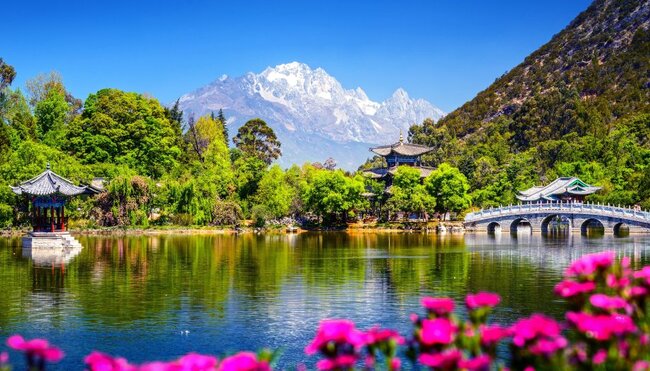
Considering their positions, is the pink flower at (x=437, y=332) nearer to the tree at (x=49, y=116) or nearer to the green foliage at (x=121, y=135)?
the green foliage at (x=121, y=135)

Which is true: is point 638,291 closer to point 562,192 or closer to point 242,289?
point 242,289

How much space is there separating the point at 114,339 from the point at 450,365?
15288mm

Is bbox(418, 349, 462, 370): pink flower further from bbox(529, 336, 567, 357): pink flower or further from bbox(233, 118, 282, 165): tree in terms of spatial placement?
bbox(233, 118, 282, 165): tree

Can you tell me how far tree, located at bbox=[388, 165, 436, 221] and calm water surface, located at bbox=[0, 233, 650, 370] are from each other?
58.7 feet

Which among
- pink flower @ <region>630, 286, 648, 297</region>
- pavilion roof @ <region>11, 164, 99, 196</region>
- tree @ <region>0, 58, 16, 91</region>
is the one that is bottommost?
pink flower @ <region>630, 286, 648, 297</region>

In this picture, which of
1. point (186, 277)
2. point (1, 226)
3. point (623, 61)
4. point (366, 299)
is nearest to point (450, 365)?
point (366, 299)

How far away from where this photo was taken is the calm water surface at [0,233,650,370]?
19578 mm

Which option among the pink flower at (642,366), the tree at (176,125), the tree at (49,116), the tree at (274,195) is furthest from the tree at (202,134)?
the pink flower at (642,366)

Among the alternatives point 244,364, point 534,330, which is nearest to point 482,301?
point 534,330

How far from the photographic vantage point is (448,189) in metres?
68.2

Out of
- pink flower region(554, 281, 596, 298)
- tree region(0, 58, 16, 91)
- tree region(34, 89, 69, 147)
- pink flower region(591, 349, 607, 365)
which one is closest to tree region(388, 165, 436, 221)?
tree region(34, 89, 69, 147)

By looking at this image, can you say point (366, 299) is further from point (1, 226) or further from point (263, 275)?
point (1, 226)

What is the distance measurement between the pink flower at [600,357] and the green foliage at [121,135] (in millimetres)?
71558

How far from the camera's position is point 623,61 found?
130 meters
